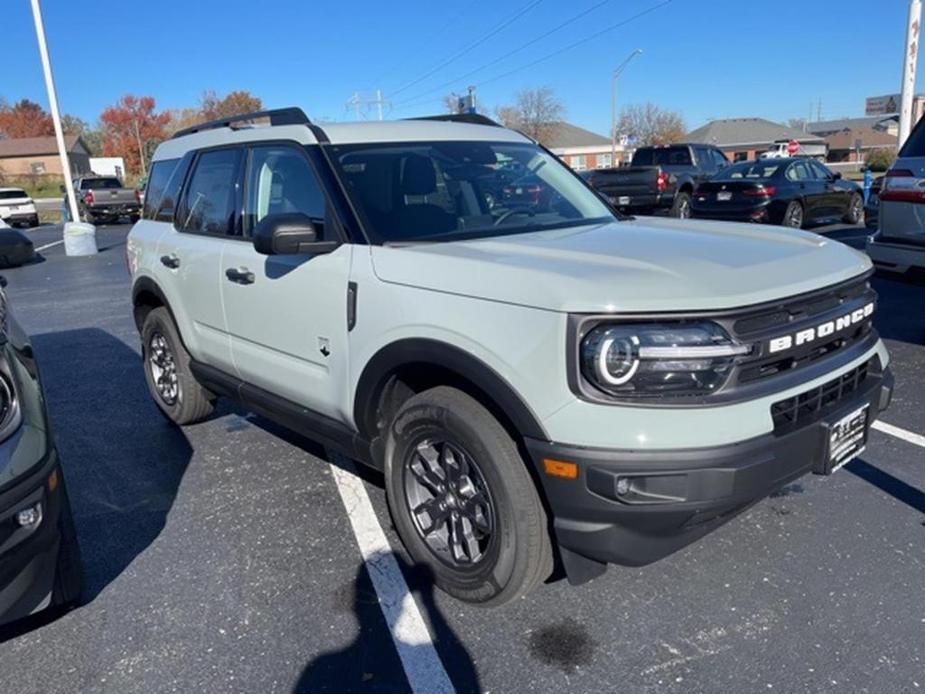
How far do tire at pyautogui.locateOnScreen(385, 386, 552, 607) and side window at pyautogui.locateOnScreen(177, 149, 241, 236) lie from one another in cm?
191

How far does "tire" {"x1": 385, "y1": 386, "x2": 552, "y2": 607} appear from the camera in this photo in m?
2.64

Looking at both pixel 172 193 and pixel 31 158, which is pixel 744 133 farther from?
pixel 172 193

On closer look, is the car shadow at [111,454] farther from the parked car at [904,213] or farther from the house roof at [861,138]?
the house roof at [861,138]

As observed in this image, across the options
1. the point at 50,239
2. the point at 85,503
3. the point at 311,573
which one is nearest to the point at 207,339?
the point at 85,503

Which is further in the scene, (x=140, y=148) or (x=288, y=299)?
(x=140, y=148)

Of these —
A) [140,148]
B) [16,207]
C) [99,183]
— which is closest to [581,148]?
[140,148]

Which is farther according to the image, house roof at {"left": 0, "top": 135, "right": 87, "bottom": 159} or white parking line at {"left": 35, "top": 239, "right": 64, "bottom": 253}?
house roof at {"left": 0, "top": 135, "right": 87, "bottom": 159}

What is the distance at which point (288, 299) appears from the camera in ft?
11.7

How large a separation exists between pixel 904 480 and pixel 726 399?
2.17 metres

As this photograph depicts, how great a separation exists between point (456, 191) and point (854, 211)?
15.5 meters

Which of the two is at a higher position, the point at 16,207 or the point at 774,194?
the point at 16,207

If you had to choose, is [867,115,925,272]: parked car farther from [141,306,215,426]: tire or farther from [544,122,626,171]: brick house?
[544,122,626,171]: brick house

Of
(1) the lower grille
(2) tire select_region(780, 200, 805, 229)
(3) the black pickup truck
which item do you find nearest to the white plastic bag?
(3) the black pickup truck

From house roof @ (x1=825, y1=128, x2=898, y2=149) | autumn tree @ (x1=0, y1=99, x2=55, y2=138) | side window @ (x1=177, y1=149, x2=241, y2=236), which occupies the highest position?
autumn tree @ (x1=0, y1=99, x2=55, y2=138)
